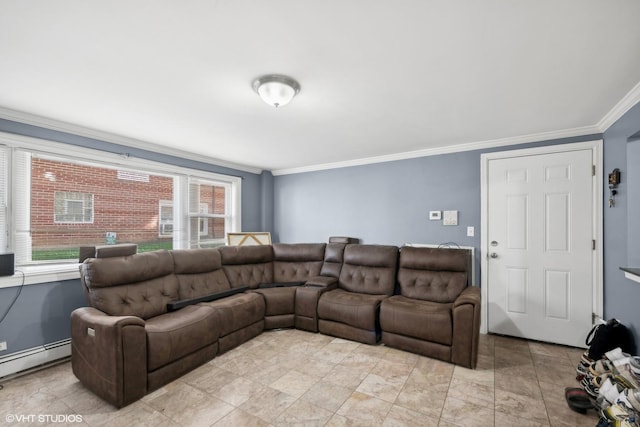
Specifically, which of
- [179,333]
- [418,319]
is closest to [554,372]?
[418,319]

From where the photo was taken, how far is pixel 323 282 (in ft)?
12.2

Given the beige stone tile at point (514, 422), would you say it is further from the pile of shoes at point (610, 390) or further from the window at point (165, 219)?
the window at point (165, 219)

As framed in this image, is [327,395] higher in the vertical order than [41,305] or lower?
lower

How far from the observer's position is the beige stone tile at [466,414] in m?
1.88

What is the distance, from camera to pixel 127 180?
358 centimetres

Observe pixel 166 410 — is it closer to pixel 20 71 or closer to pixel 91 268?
pixel 91 268

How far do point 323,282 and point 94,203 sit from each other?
2883mm

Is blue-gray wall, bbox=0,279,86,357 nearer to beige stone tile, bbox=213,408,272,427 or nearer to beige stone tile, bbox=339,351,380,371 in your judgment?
beige stone tile, bbox=213,408,272,427

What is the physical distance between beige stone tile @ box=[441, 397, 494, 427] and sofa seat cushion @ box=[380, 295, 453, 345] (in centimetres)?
66

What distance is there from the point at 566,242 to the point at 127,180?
204 inches

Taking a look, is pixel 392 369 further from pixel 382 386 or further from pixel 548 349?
pixel 548 349

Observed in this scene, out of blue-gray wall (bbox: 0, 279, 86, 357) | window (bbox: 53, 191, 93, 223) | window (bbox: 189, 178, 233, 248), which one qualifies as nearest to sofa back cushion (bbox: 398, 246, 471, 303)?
window (bbox: 189, 178, 233, 248)

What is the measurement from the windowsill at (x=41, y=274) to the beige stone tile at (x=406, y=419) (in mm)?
3189

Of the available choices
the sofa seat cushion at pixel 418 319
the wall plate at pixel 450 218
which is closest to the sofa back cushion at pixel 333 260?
the sofa seat cushion at pixel 418 319
